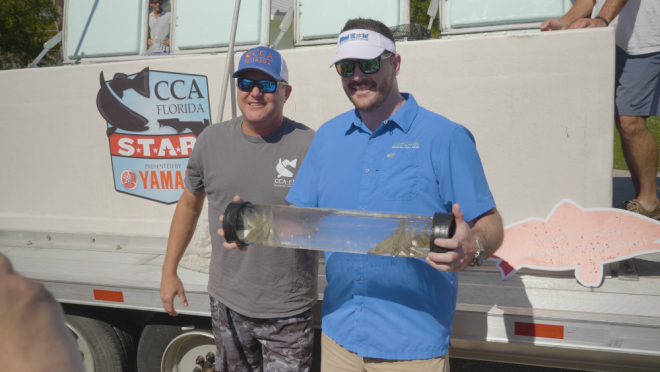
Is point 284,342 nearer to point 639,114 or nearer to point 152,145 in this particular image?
point 152,145

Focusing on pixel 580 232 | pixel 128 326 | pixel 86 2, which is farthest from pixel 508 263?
pixel 86 2

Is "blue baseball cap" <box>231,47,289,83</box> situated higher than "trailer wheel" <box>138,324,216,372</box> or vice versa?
"blue baseball cap" <box>231,47,289,83</box>

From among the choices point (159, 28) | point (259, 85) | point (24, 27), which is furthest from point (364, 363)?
point (24, 27)

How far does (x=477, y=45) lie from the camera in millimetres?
2703

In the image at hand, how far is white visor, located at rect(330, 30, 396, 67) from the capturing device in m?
1.78

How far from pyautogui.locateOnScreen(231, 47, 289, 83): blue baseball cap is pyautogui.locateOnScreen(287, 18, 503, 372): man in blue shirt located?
1.67 ft

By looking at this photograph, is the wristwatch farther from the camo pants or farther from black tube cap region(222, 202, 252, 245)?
the camo pants

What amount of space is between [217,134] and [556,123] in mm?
1694

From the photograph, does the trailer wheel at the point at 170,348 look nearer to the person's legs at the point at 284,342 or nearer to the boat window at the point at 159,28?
the person's legs at the point at 284,342

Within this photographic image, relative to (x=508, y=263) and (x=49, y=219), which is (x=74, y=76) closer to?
(x=49, y=219)

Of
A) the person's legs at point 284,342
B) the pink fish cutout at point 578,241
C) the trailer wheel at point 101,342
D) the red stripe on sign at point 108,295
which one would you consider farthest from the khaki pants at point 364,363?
the trailer wheel at point 101,342

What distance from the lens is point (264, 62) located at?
2.26 metres

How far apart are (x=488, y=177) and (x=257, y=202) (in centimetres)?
132

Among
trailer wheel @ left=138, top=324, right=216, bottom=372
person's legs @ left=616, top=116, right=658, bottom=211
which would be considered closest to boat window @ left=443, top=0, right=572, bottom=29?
person's legs @ left=616, top=116, right=658, bottom=211
